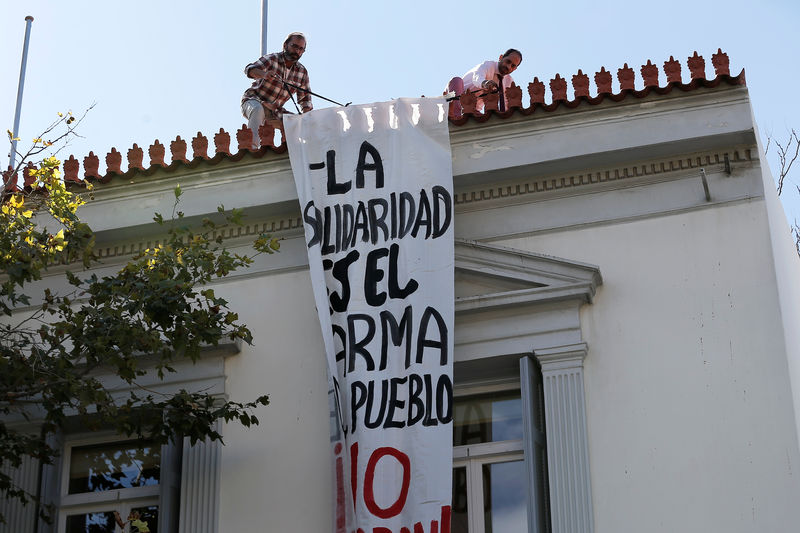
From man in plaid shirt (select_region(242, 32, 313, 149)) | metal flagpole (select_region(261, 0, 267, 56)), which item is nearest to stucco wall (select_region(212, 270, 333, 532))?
man in plaid shirt (select_region(242, 32, 313, 149))

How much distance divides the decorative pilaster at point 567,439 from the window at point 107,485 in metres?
3.38

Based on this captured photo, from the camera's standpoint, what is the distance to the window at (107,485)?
12.4 m

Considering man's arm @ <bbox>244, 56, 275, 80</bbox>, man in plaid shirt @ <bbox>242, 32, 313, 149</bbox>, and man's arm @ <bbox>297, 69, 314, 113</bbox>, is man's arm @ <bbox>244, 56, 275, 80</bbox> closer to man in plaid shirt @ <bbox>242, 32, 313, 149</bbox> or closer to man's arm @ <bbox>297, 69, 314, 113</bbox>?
man in plaid shirt @ <bbox>242, 32, 313, 149</bbox>

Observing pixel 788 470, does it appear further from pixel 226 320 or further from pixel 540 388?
pixel 226 320

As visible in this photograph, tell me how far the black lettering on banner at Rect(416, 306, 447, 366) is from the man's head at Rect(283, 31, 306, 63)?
4.48 meters

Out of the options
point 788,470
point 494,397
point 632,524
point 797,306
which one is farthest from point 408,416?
point 797,306

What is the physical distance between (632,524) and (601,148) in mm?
3245

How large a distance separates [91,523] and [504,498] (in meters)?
3.55

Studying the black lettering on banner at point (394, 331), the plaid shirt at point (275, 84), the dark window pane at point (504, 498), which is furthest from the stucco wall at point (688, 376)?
the plaid shirt at point (275, 84)

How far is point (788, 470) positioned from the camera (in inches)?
421

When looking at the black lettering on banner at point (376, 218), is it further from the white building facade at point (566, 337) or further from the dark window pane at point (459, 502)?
the dark window pane at point (459, 502)

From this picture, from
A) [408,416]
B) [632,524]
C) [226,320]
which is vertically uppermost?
[226,320]

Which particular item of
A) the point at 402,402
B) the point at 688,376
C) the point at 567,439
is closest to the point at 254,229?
the point at 402,402

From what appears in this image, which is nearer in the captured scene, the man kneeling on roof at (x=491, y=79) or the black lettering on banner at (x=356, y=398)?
the black lettering on banner at (x=356, y=398)
